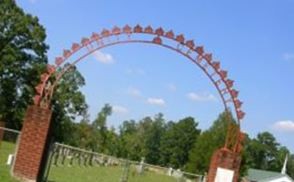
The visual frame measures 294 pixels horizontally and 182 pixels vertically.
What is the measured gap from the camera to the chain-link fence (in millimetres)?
18344

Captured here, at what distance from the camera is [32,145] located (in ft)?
59.7

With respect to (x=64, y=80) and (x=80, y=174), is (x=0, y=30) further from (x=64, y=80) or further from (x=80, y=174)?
(x=80, y=174)

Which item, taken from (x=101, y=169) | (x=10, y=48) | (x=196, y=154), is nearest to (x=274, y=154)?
(x=196, y=154)

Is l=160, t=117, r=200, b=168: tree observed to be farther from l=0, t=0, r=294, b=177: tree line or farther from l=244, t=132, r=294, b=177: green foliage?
l=244, t=132, r=294, b=177: green foliage

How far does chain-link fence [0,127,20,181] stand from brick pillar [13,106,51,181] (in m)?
0.46

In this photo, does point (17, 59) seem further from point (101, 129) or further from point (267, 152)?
point (267, 152)

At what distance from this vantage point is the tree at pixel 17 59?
52.2 m

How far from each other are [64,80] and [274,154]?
3237 inches

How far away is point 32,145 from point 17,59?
35.3m

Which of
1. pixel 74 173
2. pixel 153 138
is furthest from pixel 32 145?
pixel 153 138

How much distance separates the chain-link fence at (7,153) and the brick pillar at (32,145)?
0.46 meters

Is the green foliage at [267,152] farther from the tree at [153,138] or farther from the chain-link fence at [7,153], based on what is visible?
the chain-link fence at [7,153]

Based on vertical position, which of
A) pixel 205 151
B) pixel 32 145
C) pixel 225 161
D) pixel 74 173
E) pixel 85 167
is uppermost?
pixel 205 151

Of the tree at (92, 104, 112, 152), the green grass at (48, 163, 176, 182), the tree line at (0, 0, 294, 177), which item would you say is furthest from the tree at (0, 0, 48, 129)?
the tree at (92, 104, 112, 152)
